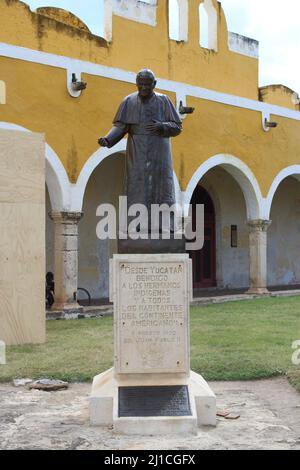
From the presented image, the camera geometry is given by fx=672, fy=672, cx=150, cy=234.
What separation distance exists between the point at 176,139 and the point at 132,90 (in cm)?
142

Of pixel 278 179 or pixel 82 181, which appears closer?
pixel 82 181

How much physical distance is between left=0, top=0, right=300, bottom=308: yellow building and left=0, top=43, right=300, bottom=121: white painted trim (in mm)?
23

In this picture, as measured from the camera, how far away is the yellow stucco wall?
11.4m

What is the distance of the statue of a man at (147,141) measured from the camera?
529 cm

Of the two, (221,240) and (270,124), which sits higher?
(270,124)

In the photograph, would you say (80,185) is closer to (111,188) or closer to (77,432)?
(111,188)

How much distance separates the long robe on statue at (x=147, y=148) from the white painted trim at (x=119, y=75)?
6186 millimetres

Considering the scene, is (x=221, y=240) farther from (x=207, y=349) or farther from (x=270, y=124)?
(x=207, y=349)

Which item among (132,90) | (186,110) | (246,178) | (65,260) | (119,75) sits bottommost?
(65,260)

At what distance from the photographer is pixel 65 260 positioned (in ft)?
38.9

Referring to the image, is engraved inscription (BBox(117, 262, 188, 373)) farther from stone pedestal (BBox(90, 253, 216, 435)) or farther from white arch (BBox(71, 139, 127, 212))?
white arch (BBox(71, 139, 127, 212))

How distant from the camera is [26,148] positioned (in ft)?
28.5

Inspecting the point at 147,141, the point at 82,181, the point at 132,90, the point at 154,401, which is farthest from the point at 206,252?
the point at 154,401

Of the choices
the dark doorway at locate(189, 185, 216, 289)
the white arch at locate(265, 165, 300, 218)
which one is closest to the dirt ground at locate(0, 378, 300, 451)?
the white arch at locate(265, 165, 300, 218)
